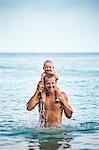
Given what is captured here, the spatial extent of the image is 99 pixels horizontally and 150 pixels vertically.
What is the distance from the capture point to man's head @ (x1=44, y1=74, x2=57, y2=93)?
3619 millimetres

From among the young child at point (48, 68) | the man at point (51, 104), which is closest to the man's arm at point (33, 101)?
the man at point (51, 104)

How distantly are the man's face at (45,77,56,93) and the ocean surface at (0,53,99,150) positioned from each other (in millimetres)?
203

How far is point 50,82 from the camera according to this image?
3.62 meters

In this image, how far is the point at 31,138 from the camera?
358cm

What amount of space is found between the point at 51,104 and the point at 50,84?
16cm

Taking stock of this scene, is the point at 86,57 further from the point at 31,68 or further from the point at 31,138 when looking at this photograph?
the point at 31,138

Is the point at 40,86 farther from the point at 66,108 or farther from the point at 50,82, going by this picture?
the point at 66,108

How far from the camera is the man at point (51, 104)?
3.65m

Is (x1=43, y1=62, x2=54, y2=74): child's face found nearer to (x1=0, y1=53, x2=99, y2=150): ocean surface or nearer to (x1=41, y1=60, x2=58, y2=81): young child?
(x1=41, y1=60, x2=58, y2=81): young child

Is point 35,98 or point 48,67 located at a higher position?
point 48,67

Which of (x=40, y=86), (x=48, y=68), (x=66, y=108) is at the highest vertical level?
(x=48, y=68)

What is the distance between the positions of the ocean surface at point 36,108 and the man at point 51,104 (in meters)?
0.05

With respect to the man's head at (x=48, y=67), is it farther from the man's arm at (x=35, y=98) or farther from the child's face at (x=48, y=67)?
the man's arm at (x=35, y=98)

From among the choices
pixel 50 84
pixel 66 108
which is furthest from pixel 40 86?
pixel 66 108
